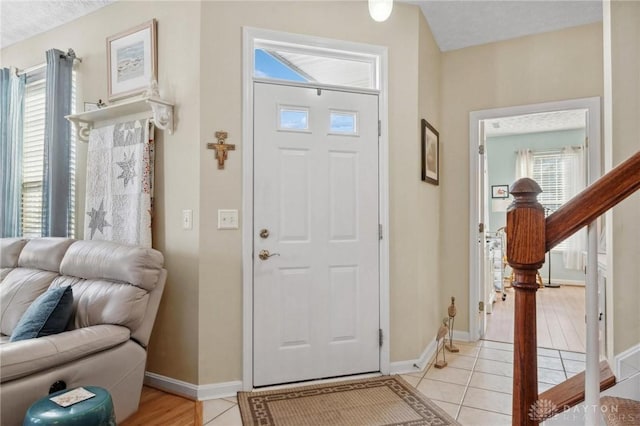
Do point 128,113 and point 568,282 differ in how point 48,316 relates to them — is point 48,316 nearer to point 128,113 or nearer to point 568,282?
point 128,113

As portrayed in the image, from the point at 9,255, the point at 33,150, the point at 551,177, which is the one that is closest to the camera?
the point at 9,255

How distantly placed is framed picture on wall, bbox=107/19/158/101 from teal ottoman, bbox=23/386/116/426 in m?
2.01

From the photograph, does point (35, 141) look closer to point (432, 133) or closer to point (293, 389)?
point (293, 389)

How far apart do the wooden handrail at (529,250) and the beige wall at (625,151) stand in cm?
110

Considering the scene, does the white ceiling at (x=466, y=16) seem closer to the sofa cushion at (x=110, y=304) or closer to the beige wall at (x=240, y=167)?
the beige wall at (x=240, y=167)

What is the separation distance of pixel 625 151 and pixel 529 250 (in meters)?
1.54

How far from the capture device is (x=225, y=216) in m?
2.46

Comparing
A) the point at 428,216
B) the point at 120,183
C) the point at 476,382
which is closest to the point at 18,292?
the point at 120,183

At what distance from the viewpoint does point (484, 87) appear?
3.47 m

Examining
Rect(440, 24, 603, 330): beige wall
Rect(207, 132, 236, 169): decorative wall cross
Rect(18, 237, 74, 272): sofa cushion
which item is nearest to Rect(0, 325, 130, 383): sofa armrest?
Rect(18, 237, 74, 272): sofa cushion

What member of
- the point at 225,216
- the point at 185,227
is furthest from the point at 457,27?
the point at 185,227

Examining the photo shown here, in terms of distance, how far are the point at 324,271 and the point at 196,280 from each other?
0.87m

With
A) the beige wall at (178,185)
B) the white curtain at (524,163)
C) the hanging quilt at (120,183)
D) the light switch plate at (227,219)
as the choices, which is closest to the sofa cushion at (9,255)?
the hanging quilt at (120,183)

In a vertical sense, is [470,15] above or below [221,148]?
above
